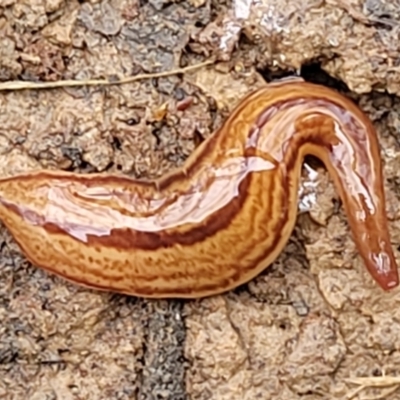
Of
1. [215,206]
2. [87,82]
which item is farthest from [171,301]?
[87,82]

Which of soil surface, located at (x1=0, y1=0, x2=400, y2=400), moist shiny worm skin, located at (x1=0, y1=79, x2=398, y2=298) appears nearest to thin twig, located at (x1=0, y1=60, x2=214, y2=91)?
soil surface, located at (x1=0, y1=0, x2=400, y2=400)

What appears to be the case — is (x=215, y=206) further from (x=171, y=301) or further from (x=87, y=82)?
(x=87, y=82)

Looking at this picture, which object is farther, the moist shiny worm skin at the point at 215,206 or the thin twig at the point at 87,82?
the thin twig at the point at 87,82

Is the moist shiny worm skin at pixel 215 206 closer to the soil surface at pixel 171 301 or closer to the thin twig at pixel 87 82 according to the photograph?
the soil surface at pixel 171 301

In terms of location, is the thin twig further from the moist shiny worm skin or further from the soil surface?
the moist shiny worm skin

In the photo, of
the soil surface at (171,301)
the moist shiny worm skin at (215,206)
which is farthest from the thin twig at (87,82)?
the moist shiny worm skin at (215,206)

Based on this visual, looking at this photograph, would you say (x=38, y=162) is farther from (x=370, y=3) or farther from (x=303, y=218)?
(x=370, y=3)
